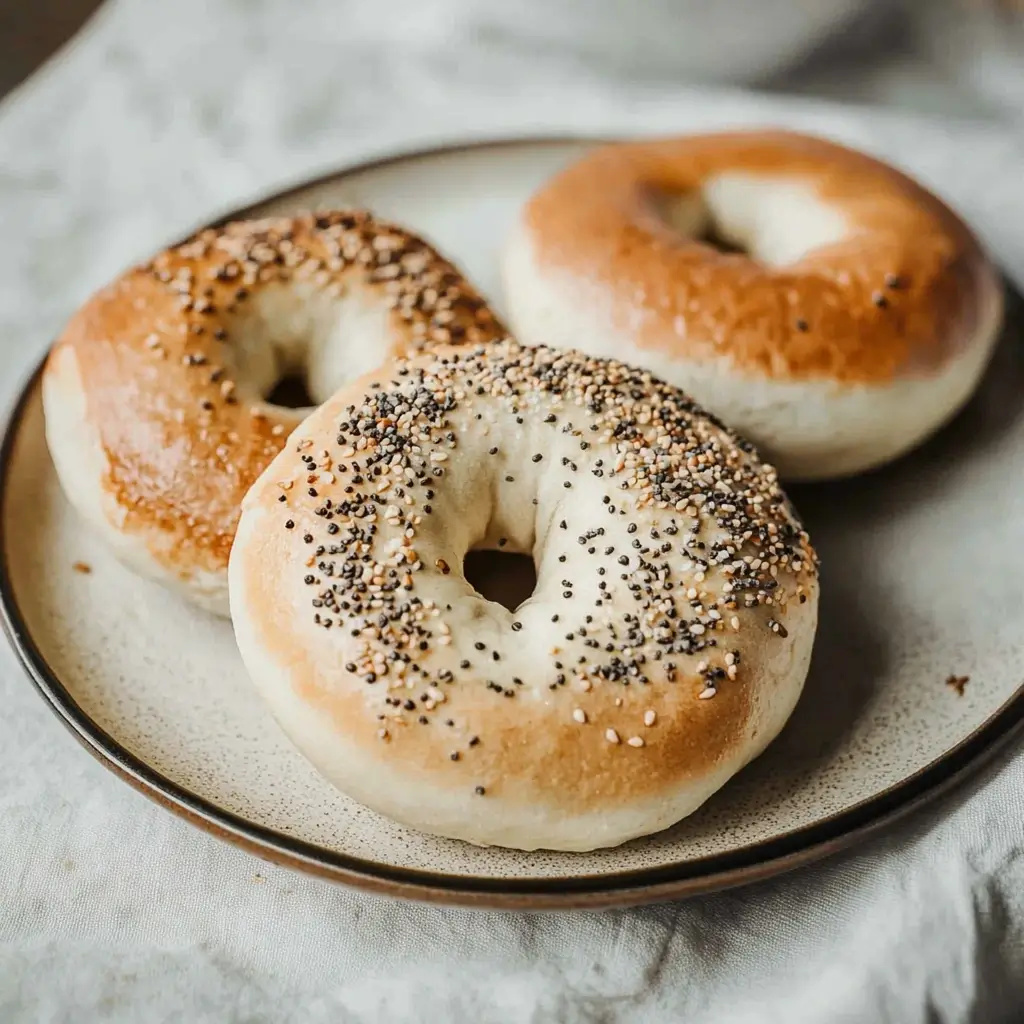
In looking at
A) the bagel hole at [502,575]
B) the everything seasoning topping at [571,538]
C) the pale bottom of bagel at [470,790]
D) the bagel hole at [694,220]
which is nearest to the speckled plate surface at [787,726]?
the pale bottom of bagel at [470,790]

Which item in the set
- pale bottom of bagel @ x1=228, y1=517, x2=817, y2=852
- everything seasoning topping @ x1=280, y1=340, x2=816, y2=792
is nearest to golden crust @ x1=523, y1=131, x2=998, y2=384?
everything seasoning topping @ x1=280, y1=340, x2=816, y2=792

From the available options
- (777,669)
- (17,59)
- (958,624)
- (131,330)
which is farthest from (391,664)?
(17,59)

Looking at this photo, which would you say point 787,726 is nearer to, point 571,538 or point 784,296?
point 571,538

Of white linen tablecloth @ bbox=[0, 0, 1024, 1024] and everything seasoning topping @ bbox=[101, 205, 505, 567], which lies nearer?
white linen tablecloth @ bbox=[0, 0, 1024, 1024]

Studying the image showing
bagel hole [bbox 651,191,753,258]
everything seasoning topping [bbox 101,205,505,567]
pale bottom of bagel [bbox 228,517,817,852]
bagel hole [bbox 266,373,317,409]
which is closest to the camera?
pale bottom of bagel [bbox 228,517,817,852]

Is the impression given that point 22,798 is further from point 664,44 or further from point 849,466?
point 664,44

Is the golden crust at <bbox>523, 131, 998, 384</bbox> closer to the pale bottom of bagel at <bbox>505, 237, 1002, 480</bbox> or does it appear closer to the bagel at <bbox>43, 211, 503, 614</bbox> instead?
the pale bottom of bagel at <bbox>505, 237, 1002, 480</bbox>
